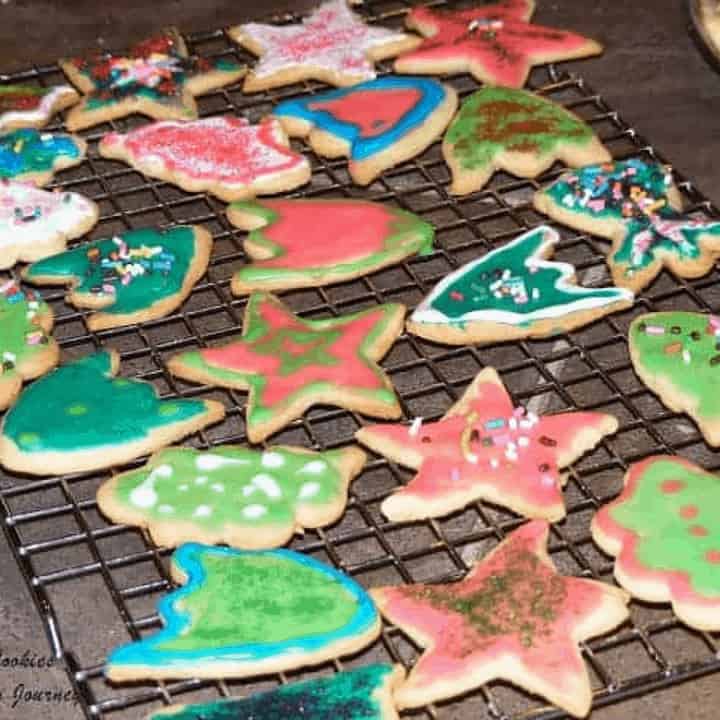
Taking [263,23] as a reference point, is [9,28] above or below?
below

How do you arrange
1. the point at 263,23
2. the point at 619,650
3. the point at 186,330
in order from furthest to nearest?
the point at 263,23 → the point at 186,330 → the point at 619,650

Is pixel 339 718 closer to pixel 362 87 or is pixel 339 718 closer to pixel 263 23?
pixel 362 87

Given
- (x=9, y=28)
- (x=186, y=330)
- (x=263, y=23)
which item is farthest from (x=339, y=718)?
(x=9, y=28)

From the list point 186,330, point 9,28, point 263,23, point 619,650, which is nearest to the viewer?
point 619,650

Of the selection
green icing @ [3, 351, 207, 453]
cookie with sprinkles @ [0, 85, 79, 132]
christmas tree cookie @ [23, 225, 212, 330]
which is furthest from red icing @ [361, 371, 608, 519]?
cookie with sprinkles @ [0, 85, 79, 132]

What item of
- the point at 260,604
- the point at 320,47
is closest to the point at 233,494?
the point at 260,604

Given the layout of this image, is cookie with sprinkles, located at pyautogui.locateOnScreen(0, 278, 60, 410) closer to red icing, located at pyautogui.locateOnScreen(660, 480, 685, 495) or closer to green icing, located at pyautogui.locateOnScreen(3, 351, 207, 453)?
green icing, located at pyautogui.locateOnScreen(3, 351, 207, 453)

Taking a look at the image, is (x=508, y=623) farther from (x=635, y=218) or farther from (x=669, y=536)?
(x=635, y=218)
